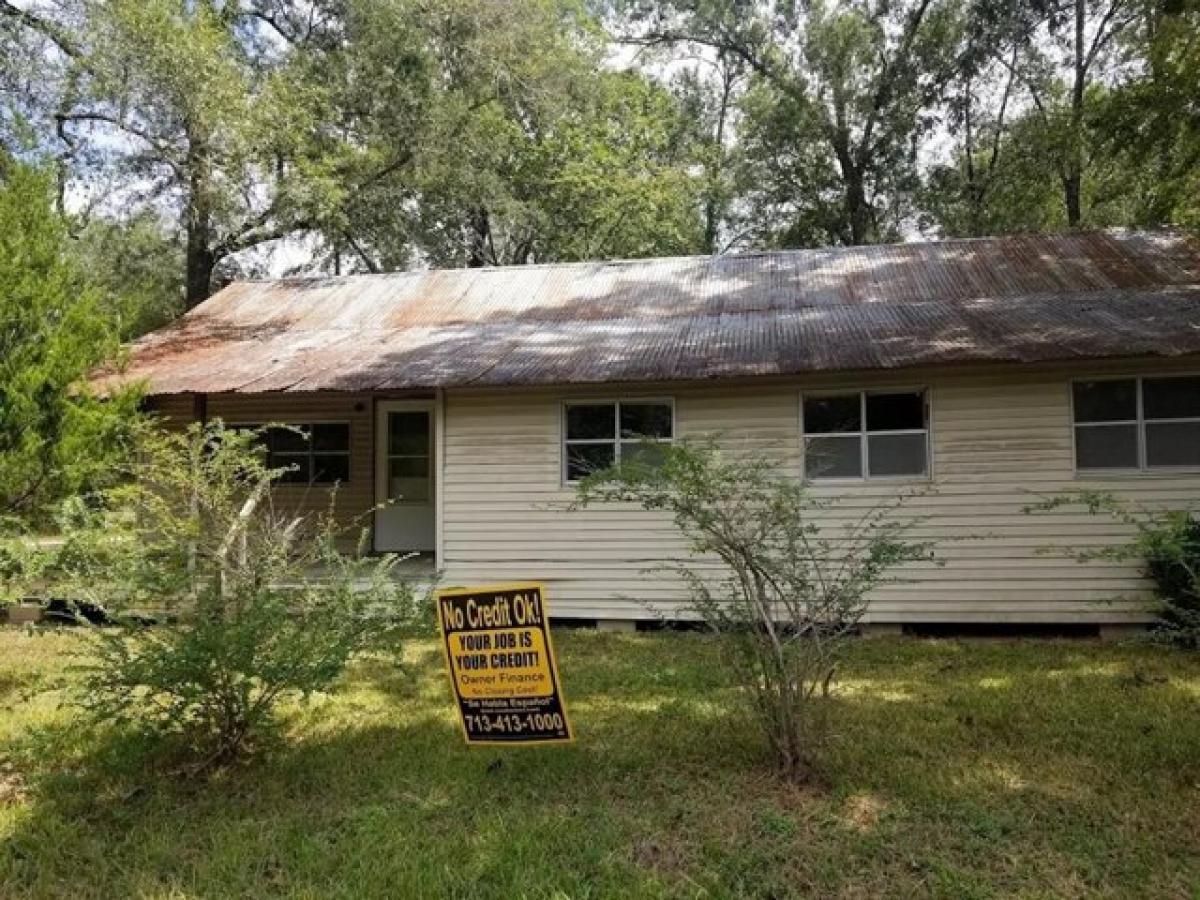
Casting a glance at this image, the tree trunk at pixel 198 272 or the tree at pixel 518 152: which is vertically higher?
the tree at pixel 518 152

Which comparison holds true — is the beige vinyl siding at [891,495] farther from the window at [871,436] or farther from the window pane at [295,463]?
the window pane at [295,463]

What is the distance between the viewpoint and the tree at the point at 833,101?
23.4 m

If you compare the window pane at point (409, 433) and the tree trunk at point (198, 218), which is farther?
the tree trunk at point (198, 218)

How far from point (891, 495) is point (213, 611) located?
6379mm

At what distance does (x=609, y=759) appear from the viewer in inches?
182

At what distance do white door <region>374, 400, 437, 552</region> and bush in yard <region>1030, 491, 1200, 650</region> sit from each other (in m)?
7.85

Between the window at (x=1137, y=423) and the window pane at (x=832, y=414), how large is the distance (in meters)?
2.09

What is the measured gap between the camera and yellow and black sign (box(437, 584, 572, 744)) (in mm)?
4124

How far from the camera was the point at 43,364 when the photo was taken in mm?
5980

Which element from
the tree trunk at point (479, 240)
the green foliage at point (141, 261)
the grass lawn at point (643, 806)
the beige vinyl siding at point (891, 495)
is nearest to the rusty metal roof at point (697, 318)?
the beige vinyl siding at point (891, 495)

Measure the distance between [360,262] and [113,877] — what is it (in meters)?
22.7

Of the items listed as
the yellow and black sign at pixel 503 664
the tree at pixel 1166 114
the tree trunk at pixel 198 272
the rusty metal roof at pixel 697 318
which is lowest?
the yellow and black sign at pixel 503 664

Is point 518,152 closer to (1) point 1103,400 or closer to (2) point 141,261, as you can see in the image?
(2) point 141,261

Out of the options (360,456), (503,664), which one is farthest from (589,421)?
(503,664)
